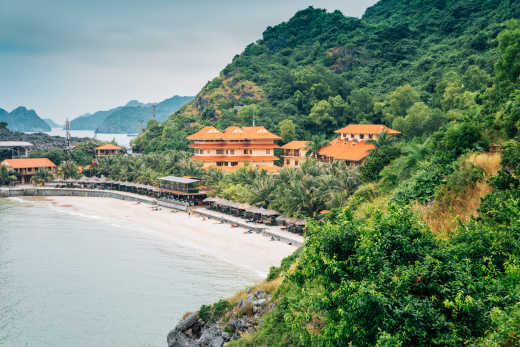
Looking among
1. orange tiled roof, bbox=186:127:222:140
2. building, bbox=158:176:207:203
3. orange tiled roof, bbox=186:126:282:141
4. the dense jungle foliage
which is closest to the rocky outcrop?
the dense jungle foliage

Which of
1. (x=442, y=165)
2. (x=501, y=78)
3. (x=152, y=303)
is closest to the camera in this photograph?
(x=442, y=165)

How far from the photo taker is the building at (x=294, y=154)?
191 feet

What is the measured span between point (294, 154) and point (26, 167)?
46.2 metres

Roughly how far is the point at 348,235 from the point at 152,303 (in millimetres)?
17194

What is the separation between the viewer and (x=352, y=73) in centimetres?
9925

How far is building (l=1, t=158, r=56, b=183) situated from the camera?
2598 inches

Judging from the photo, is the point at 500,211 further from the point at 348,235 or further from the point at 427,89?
the point at 427,89

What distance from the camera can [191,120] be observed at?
9238 cm

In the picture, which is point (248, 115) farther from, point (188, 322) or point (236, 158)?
point (188, 322)

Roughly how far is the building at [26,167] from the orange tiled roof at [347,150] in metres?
50.0

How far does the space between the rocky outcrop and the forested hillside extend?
131ft

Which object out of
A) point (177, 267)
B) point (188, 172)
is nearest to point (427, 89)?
point (188, 172)

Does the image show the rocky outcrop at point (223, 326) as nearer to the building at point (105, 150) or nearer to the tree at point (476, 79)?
the tree at point (476, 79)

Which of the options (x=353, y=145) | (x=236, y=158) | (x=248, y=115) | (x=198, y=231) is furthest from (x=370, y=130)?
(x=248, y=115)
